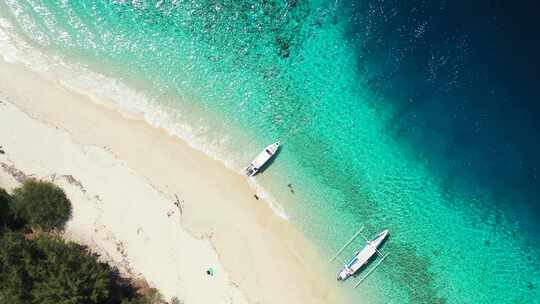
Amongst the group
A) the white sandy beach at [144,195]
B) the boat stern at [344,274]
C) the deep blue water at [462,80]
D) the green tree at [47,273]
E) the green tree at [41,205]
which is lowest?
the green tree at [47,273]

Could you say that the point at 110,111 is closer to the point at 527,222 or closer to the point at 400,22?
the point at 400,22

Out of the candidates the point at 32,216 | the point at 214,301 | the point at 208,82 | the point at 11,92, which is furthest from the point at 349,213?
the point at 11,92

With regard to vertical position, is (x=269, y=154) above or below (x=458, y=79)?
below

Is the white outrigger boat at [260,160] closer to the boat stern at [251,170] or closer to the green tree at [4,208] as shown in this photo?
the boat stern at [251,170]

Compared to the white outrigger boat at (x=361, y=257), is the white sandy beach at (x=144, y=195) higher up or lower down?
lower down

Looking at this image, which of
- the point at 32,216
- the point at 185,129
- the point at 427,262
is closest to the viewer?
the point at 32,216

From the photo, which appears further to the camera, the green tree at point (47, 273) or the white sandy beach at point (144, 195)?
the white sandy beach at point (144, 195)

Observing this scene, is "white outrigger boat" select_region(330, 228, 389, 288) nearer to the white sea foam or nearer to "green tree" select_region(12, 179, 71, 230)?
the white sea foam

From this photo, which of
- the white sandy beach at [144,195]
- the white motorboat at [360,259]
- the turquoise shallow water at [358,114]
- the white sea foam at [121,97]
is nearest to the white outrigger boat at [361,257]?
the white motorboat at [360,259]
